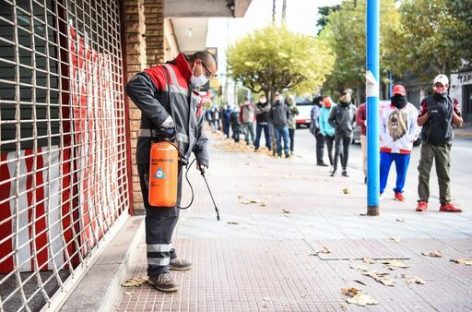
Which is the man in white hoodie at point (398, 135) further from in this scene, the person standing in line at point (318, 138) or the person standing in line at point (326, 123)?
the person standing in line at point (318, 138)

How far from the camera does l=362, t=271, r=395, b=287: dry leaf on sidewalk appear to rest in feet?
15.1

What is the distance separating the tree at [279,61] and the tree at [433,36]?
8.25m

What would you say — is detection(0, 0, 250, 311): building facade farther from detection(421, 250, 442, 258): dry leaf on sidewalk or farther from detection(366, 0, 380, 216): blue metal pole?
detection(421, 250, 442, 258): dry leaf on sidewalk

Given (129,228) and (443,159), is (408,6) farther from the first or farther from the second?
(129,228)

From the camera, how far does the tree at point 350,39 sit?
4166cm

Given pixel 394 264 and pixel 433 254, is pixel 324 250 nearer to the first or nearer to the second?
pixel 394 264

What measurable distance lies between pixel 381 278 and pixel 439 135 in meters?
3.55

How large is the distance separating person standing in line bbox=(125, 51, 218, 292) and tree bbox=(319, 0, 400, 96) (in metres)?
37.8

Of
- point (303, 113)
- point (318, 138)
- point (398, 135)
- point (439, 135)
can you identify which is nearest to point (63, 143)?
point (439, 135)

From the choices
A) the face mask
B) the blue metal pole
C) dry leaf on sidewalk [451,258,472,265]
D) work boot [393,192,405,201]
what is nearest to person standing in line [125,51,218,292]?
dry leaf on sidewalk [451,258,472,265]

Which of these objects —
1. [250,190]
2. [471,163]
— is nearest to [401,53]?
[471,163]

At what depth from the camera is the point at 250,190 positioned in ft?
32.2

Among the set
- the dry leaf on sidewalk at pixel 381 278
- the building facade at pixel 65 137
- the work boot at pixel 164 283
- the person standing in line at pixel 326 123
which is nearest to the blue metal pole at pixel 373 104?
the dry leaf on sidewalk at pixel 381 278

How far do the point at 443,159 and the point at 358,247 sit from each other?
2631 millimetres
